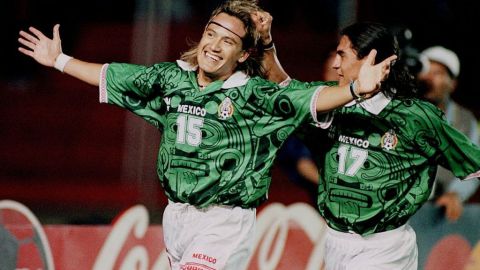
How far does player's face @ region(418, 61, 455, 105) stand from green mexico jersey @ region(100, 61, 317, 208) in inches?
95.8

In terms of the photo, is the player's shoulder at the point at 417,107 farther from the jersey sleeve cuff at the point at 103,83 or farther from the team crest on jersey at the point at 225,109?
the jersey sleeve cuff at the point at 103,83

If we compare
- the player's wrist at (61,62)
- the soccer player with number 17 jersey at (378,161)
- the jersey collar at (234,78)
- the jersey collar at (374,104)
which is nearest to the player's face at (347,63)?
the soccer player with number 17 jersey at (378,161)

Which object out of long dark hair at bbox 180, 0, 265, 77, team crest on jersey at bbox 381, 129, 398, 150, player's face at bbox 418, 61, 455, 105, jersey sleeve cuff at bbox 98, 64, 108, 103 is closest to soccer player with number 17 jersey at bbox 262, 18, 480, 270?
team crest on jersey at bbox 381, 129, 398, 150

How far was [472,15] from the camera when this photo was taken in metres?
9.42

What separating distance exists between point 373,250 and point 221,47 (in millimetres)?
1188

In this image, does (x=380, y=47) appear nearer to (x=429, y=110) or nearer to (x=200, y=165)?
(x=429, y=110)

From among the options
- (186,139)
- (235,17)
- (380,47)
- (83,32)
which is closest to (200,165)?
(186,139)

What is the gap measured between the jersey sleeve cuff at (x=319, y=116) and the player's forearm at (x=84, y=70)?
1.05 m

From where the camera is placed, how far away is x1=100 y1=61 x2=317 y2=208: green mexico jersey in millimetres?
5113

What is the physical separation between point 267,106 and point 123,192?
3204mm

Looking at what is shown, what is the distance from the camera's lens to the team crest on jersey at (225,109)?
5.14 meters

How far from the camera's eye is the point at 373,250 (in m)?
5.36

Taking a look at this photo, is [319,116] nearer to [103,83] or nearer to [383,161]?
[383,161]

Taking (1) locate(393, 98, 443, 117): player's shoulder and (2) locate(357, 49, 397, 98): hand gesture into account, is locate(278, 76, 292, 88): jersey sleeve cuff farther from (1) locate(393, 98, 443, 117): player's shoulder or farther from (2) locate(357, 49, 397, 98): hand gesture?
(2) locate(357, 49, 397, 98): hand gesture
